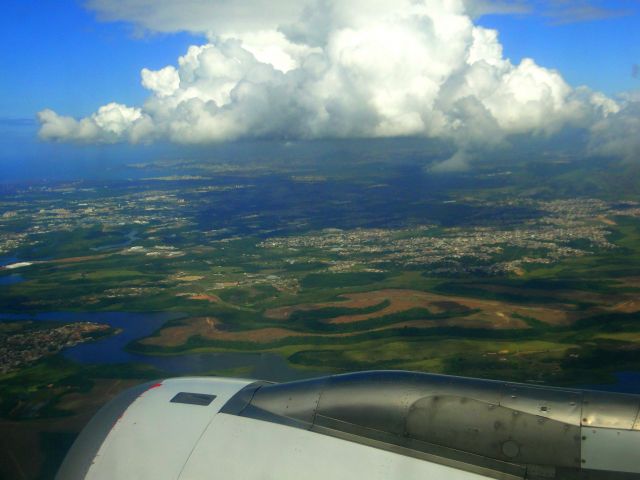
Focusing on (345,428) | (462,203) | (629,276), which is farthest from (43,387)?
(462,203)

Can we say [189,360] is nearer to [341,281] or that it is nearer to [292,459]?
[341,281]

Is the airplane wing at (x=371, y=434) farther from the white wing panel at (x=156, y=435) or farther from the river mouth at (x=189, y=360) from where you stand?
the river mouth at (x=189, y=360)

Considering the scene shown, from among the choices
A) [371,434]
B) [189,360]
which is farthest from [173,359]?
[371,434]

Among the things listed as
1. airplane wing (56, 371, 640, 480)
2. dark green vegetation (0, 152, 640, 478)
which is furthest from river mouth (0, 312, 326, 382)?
airplane wing (56, 371, 640, 480)

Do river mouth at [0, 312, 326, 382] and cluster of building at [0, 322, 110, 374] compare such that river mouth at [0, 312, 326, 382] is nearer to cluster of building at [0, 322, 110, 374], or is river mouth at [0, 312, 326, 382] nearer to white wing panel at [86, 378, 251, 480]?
cluster of building at [0, 322, 110, 374]

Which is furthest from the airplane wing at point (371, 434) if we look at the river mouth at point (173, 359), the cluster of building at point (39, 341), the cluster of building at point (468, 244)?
the cluster of building at point (468, 244)

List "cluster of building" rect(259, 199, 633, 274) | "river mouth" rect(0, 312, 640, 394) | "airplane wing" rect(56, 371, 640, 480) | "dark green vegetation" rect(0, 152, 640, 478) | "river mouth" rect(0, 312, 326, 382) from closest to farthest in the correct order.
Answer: "airplane wing" rect(56, 371, 640, 480) < "river mouth" rect(0, 312, 640, 394) < "river mouth" rect(0, 312, 326, 382) < "dark green vegetation" rect(0, 152, 640, 478) < "cluster of building" rect(259, 199, 633, 274)
